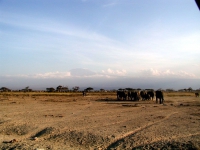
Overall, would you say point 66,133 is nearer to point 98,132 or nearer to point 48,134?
point 48,134

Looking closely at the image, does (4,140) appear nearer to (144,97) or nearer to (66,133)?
(66,133)

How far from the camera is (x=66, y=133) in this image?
1012 centimetres

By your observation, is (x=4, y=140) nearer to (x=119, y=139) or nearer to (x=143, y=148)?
(x=119, y=139)

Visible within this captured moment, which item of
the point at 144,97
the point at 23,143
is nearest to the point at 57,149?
the point at 23,143

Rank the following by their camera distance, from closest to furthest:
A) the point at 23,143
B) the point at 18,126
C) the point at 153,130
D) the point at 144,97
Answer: the point at 23,143
the point at 153,130
the point at 18,126
the point at 144,97

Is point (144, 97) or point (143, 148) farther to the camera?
point (144, 97)

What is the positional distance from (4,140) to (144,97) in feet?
98.4

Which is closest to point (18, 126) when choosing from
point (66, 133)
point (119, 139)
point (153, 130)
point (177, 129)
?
point (66, 133)

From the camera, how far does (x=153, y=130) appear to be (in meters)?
10.3

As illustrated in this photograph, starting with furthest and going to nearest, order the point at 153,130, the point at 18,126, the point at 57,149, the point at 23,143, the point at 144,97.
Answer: the point at 144,97 < the point at 18,126 < the point at 153,130 < the point at 23,143 < the point at 57,149

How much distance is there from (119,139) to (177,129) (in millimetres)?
3291

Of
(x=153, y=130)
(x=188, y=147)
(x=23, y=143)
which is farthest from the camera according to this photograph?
(x=153, y=130)

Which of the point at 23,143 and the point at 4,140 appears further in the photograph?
the point at 4,140

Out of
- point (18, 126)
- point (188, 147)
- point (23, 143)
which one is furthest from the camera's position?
point (18, 126)
